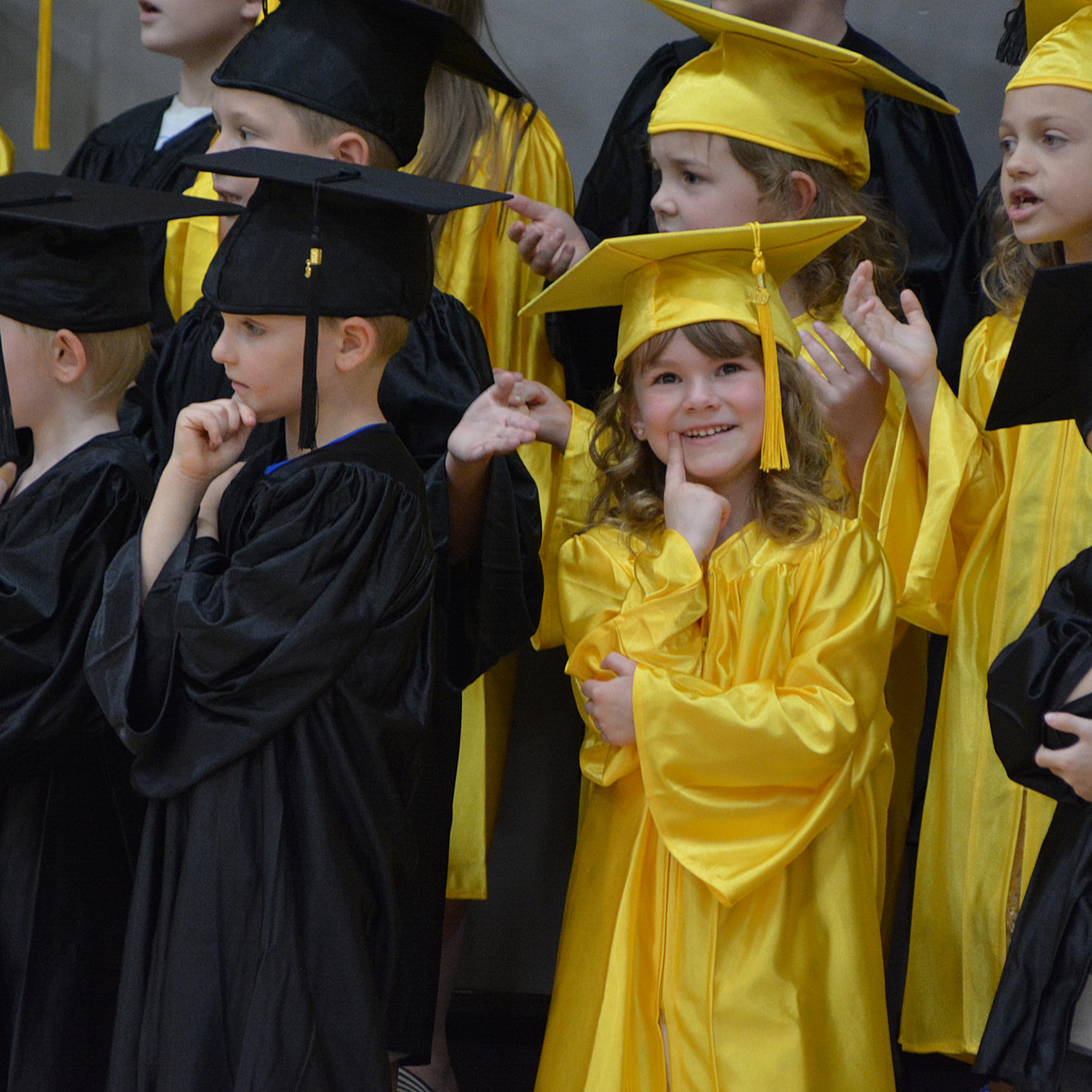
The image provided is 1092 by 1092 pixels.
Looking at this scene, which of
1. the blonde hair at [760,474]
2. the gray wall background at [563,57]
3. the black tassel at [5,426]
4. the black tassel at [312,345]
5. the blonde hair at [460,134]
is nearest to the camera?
the black tassel at [312,345]

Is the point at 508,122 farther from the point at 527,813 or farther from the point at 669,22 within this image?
the point at 527,813

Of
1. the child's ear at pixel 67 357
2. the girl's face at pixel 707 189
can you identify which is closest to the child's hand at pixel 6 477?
the child's ear at pixel 67 357

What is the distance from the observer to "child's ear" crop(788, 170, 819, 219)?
308 centimetres

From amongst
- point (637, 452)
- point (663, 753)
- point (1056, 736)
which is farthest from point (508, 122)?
point (1056, 736)

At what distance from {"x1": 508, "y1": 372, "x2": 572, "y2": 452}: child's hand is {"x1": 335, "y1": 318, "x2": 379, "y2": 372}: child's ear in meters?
0.54

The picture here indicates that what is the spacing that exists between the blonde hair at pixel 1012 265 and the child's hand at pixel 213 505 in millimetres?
1481

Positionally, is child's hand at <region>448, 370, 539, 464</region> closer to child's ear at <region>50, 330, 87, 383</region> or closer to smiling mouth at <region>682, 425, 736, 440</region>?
smiling mouth at <region>682, 425, 736, 440</region>

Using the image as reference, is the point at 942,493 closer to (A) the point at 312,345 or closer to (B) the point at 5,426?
(A) the point at 312,345

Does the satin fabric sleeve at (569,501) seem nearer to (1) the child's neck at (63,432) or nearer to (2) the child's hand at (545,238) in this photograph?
(2) the child's hand at (545,238)

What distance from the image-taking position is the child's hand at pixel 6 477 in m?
2.54

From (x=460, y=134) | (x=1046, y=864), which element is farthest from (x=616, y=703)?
(x=460, y=134)

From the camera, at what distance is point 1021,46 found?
3223 millimetres

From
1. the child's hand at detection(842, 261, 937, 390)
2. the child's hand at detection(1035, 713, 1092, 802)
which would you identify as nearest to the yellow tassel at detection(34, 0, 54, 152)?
the child's hand at detection(842, 261, 937, 390)

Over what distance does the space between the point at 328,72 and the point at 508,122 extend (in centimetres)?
64
